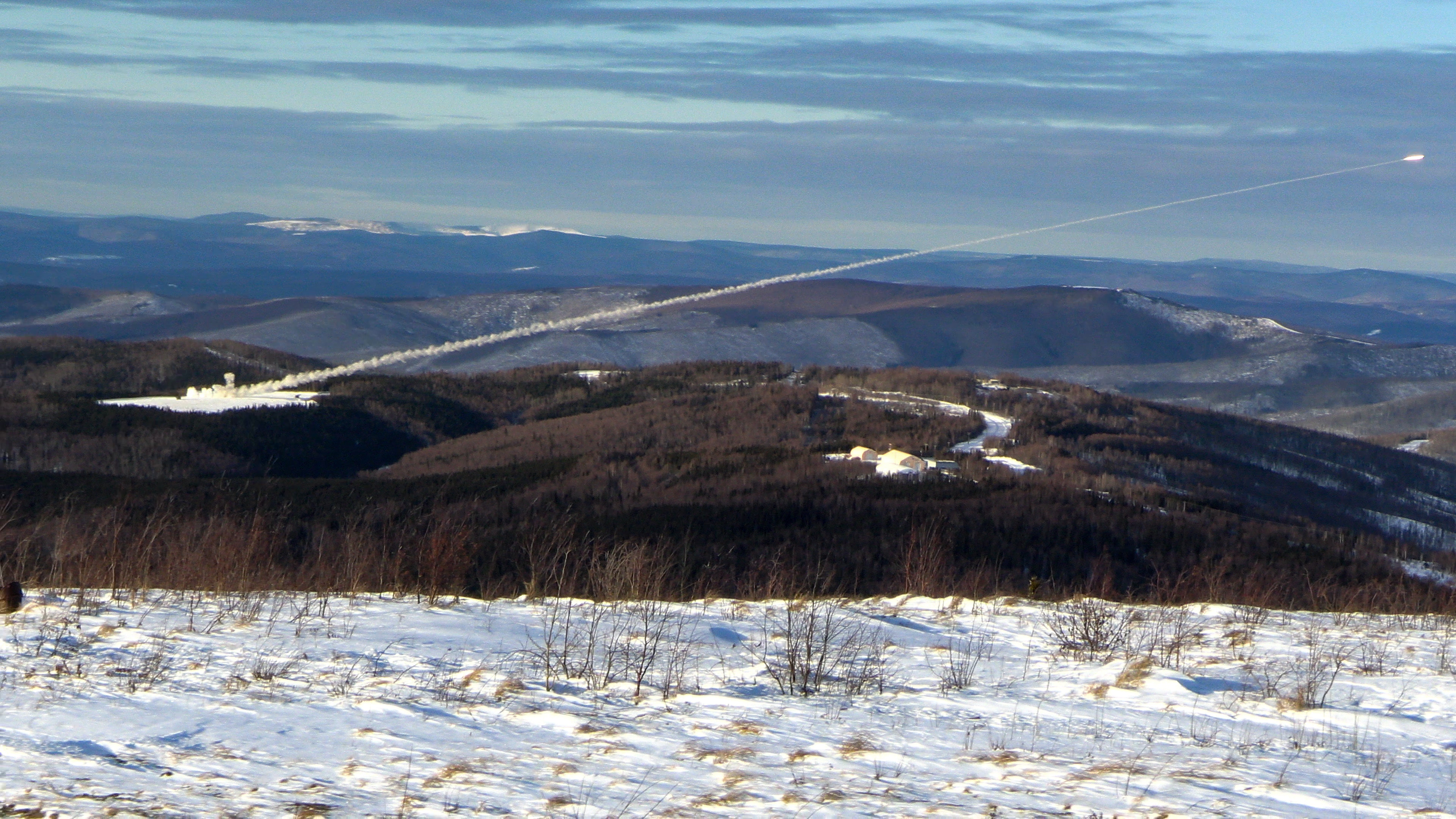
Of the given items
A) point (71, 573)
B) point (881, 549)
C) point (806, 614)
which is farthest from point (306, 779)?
point (881, 549)

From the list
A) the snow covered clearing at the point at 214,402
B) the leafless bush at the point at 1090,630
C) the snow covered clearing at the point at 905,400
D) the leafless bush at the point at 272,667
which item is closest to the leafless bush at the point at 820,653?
the leafless bush at the point at 1090,630

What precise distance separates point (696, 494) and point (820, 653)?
5431cm

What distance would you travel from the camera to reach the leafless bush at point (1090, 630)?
12781 millimetres

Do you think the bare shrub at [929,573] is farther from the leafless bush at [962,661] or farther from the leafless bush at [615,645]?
the leafless bush at [615,645]

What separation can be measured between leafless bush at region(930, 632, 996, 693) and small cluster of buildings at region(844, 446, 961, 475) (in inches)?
2080

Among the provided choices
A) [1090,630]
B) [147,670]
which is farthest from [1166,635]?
[147,670]

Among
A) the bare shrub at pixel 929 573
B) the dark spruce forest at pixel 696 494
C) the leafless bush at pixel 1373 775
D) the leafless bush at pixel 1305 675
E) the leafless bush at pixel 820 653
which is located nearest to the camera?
the leafless bush at pixel 1373 775

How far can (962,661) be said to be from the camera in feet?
39.6

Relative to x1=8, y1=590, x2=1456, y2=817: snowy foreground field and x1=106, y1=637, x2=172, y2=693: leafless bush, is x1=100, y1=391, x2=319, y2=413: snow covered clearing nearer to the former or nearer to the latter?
x1=8, y1=590, x2=1456, y2=817: snowy foreground field

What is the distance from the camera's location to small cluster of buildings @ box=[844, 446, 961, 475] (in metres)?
A: 66.6

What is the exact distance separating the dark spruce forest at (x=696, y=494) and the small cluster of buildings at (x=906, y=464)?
135 cm

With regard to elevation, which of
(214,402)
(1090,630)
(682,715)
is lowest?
(682,715)

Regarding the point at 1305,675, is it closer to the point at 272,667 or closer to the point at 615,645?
the point at 615,645

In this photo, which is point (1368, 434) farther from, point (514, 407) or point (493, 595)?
→ point (493, 595)
